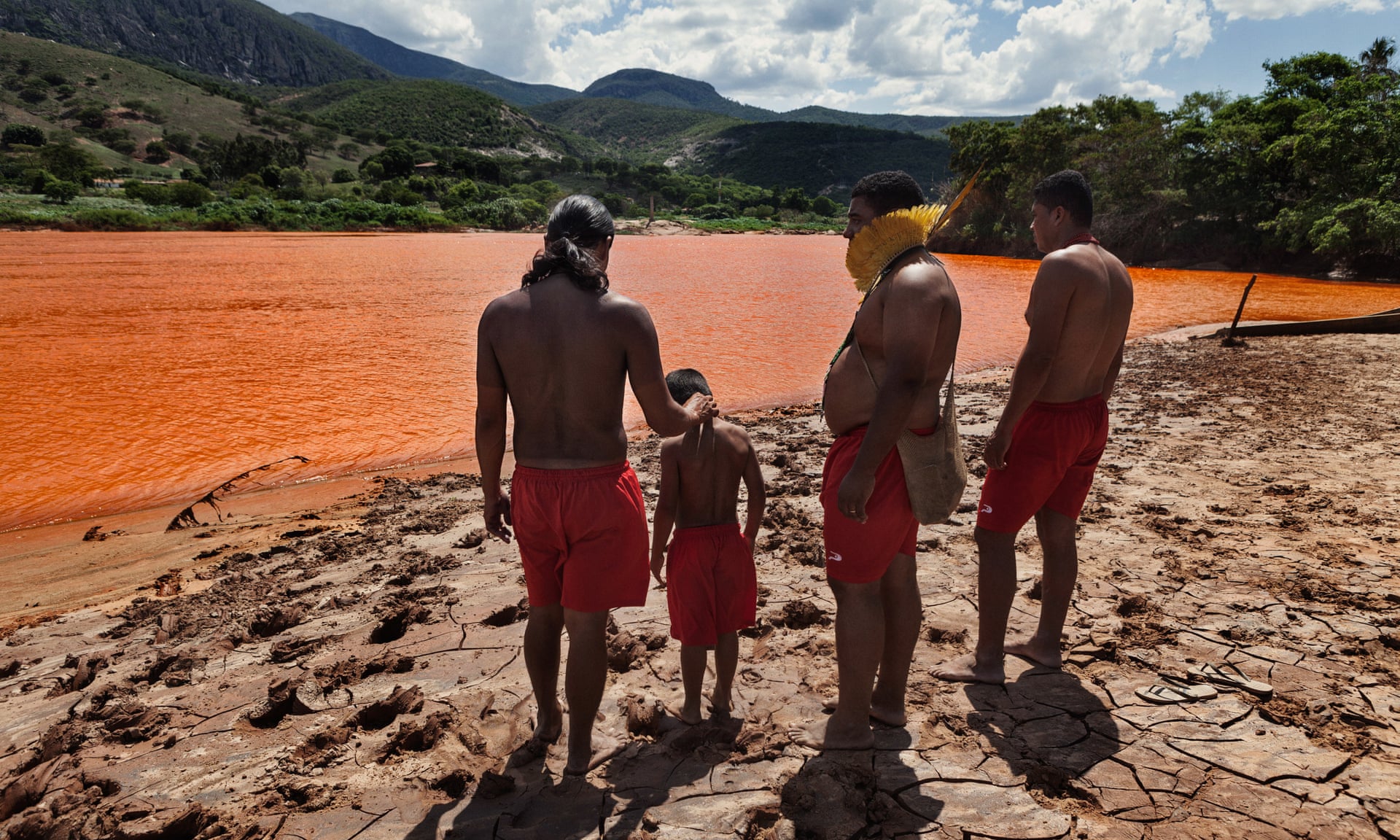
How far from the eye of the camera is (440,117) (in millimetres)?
114250

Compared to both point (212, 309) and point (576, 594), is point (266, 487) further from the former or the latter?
point (212, 309)

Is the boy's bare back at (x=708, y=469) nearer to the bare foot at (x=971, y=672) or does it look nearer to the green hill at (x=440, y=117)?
the bare foot at (x=971, y=672)

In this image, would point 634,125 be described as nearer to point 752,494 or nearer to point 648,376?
point 752,494

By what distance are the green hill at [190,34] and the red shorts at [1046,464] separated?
7721 inches

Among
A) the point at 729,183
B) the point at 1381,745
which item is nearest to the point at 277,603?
the point at 1381,745

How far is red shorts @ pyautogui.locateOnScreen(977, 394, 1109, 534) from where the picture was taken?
2.74 metres

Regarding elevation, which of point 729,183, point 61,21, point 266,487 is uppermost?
point 61,21

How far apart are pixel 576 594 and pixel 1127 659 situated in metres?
2.35

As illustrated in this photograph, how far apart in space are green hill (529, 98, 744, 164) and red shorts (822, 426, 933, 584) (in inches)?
6347

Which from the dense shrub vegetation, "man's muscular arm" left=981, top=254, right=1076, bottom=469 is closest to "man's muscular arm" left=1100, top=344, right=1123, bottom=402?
"man's muscular arm" left=981, top=254, right=1076, bottom=469

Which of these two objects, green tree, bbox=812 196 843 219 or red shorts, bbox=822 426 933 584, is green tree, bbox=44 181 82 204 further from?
green tree, bbox=812 196 843 219

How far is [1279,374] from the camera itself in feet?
28.6

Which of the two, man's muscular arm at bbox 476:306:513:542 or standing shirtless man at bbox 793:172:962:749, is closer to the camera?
standing shirtless man at bbox 793:172:962:749

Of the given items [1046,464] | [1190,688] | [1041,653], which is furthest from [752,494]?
[1190,688]
